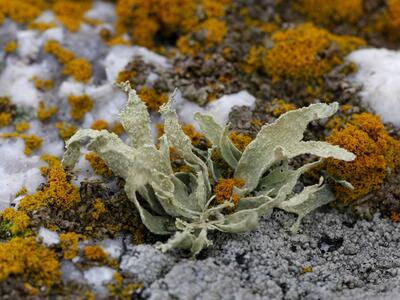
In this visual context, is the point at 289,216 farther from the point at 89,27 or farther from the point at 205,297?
the point at 89,27

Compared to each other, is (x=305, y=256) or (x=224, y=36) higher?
(x=224, y=36)

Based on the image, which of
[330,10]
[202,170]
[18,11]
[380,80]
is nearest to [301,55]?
[380,80]

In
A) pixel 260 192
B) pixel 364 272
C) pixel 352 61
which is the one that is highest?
pixel 352 61

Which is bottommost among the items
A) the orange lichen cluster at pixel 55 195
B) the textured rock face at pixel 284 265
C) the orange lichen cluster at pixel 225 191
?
Result: the textured rock face at pixel 284 265

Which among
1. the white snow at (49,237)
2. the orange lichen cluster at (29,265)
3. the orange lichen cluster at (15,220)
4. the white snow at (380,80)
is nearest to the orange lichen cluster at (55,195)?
the orange lichen cluster at (15,220)

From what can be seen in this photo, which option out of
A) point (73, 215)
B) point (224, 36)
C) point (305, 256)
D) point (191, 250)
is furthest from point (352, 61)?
point (73, 215)

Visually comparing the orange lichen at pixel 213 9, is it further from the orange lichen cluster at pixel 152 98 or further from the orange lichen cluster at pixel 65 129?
the orange lichen cluster at pixel 65 129
